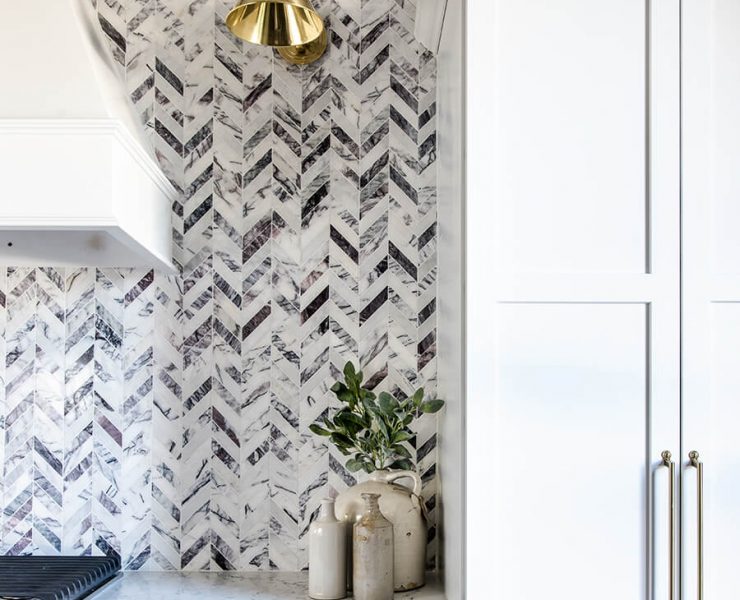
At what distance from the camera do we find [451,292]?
177 centimetres

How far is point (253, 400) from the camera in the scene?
2195mm

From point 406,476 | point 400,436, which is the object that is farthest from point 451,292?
point 406,476

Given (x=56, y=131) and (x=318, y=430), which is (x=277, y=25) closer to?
(x=56, y=131)

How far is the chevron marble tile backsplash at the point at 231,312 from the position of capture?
2.17 m

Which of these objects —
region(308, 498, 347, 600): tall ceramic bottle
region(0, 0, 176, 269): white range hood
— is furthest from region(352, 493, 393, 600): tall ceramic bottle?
region(0, 0, 176, 269): white range hood

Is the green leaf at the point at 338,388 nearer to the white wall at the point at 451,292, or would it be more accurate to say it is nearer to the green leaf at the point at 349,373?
the green leaf at the point at 349,373
